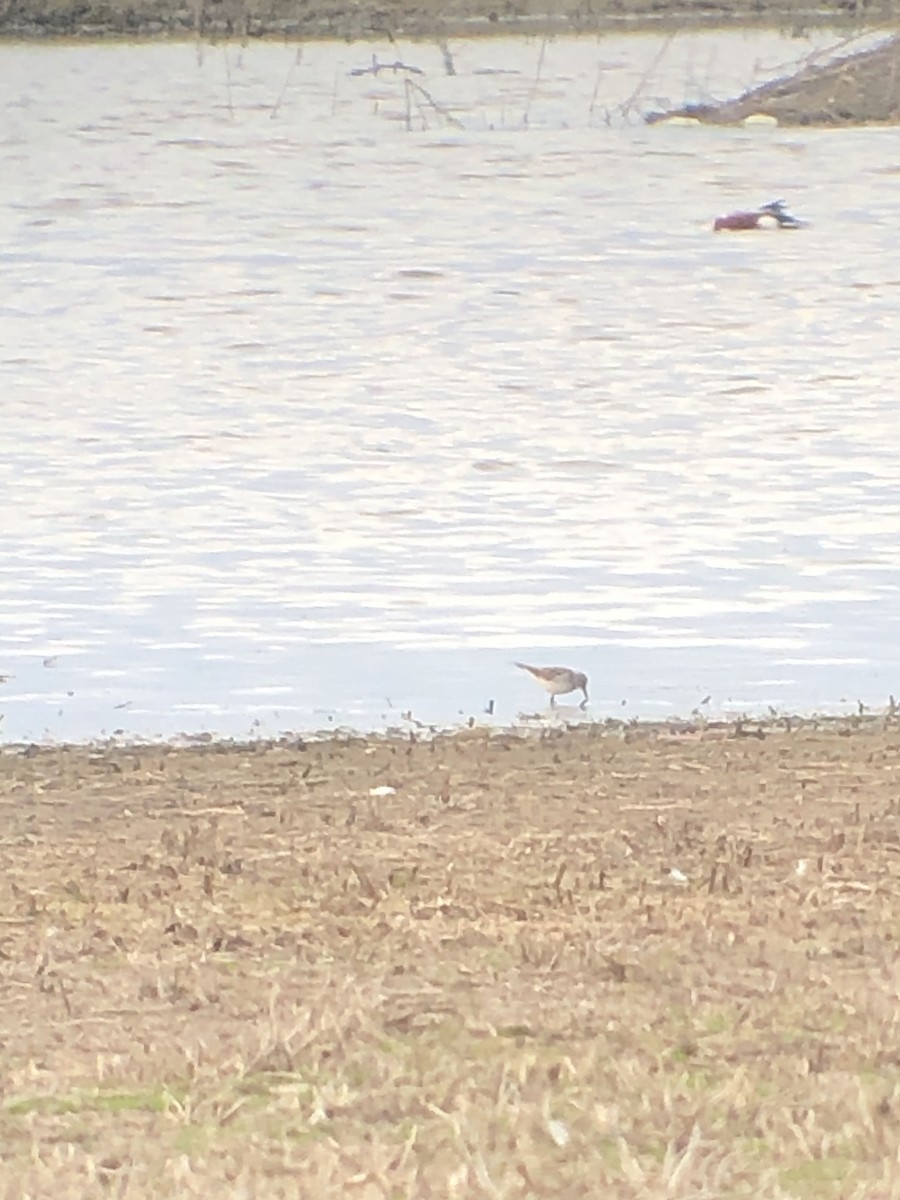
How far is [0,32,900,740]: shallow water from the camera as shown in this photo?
761cm

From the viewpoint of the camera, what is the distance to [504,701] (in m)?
7.18

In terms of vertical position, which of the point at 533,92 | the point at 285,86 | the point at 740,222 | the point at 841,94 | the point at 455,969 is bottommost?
the point at 285,86

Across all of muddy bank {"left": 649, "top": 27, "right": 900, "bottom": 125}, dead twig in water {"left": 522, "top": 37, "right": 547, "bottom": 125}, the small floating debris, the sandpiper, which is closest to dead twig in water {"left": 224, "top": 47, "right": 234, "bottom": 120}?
dead twig in water {"left": 522, "top": 37, "right": 547, "bottom": 125}

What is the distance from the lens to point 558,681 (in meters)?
6.98

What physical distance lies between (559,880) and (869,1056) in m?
1.15

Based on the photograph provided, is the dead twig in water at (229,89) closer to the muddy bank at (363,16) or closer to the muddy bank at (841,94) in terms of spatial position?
the muddy bank at (363,16)

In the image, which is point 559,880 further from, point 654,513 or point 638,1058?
point 654,513

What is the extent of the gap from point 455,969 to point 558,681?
2.51 meters

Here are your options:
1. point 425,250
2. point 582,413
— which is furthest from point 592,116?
point 582,413

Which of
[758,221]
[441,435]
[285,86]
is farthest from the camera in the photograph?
[285,86]

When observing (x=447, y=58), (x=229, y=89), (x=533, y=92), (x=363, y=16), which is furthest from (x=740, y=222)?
(x=363, y=16)

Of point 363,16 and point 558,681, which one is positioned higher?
point 558,681

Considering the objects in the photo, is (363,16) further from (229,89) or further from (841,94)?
(841,94)

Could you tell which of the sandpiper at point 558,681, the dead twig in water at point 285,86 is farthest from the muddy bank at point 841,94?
the sandpiper at point 558,681
